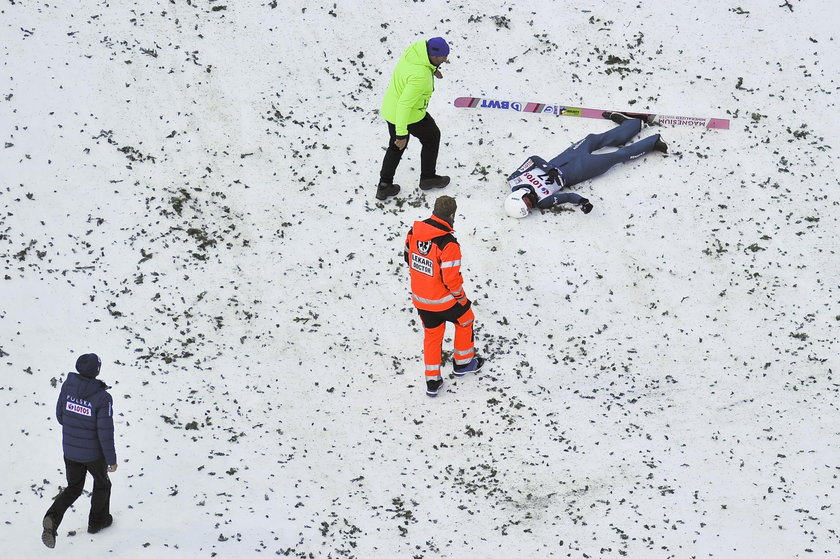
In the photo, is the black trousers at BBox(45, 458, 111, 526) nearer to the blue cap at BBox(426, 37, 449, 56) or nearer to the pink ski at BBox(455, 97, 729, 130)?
the blue cap at BBox(426, 37, 449, 56)

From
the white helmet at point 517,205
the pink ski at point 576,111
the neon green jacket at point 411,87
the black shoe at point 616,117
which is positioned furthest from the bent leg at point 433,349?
the black shoe at point 616,117

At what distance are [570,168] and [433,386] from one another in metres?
3.39

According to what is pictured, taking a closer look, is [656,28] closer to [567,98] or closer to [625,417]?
[567,98]

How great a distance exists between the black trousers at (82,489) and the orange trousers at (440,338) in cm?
291

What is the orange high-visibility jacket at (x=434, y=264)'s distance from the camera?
7277 millimetres

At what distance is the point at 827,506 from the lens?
6938 mm

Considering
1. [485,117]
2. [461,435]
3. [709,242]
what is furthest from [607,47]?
[461,435]

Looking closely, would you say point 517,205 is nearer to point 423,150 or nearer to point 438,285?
point 423,150

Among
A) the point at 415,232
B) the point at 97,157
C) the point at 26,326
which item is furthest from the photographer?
the point at 97,157

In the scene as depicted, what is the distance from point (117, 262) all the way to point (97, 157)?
1.68 metres

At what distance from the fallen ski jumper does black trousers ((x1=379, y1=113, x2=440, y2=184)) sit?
963 millimetres

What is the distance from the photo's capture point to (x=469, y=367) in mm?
8133

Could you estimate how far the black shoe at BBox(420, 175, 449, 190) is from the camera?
9898mm

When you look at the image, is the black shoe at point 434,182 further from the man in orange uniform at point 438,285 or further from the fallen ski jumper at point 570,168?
the man in orange uniform at point 438,285
